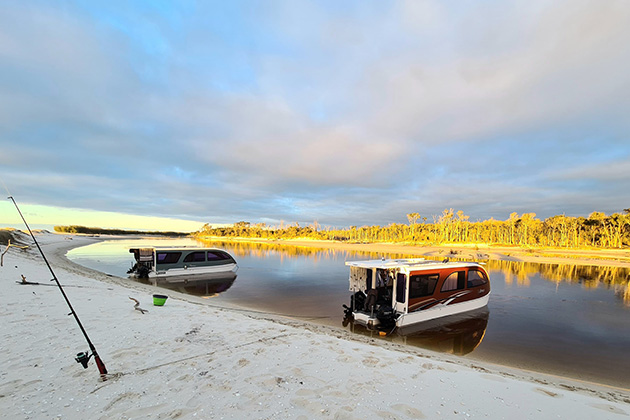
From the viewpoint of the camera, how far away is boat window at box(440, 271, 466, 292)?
13.7 metres

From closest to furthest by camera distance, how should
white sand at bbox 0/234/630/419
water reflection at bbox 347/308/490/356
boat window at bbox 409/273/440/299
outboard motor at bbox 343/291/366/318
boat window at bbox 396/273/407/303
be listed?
white sand at bbox 0/234/630/419 → water reflection at bbox 347/308/490/356 → boat window at bbox 396/273/407/303 → boat window at bbox 409/273/440/299 → outboard motor at bbox 343/291/366/318

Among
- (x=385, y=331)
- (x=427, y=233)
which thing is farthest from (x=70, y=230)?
(x=385, y=331)

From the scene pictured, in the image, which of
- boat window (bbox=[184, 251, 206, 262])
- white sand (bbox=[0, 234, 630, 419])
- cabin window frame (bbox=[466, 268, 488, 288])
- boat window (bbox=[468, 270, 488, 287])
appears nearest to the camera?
white sand (bbox=[0, 234, 630, 419])

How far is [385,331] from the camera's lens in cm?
1159

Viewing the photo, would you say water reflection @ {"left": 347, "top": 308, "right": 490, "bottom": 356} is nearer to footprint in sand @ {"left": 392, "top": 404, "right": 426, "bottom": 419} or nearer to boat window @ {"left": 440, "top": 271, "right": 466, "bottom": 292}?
boat window @ {"left": 440, "top": 271, "right": 466, "bottom": 292}

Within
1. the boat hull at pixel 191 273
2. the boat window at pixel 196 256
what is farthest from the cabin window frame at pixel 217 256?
the boat hull at pixel 191 273

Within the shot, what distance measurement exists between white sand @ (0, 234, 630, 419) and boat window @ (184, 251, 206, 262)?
58.9ft

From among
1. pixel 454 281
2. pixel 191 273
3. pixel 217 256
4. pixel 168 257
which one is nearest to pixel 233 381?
pixel 454 281

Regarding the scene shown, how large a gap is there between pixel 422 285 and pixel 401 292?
1.22 metres

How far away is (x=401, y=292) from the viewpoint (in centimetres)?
1236

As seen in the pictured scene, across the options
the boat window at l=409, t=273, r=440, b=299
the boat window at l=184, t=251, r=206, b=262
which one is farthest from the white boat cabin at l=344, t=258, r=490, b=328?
the boat window at l=184, t=251, r=206, b=262

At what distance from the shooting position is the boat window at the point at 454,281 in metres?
13.7

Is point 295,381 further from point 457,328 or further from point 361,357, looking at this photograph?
point 457,328

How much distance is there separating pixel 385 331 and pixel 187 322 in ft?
26.8
